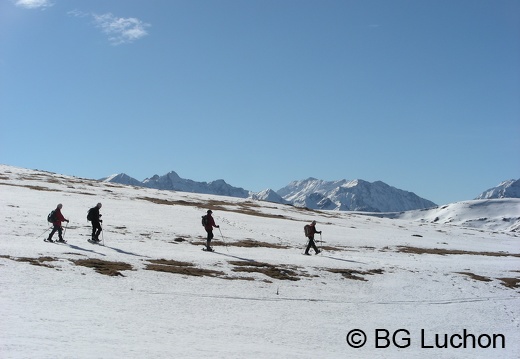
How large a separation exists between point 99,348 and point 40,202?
160 feet

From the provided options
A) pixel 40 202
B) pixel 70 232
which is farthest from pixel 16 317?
pixel 40 202

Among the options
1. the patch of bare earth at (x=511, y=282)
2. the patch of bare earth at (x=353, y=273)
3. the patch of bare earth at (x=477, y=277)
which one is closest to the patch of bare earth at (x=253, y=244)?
the patch of bare earth at (x=353, y=273)

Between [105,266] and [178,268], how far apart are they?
389 centimetres

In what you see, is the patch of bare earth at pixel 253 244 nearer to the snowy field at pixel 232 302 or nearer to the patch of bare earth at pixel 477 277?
the snowy field at pixel 232 302

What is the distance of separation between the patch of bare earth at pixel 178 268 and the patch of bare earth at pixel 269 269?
204cm

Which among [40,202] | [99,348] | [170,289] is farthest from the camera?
[40,202]

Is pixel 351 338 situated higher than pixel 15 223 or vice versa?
pixel 15 223

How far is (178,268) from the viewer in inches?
1061

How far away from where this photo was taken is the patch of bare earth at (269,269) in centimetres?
2825

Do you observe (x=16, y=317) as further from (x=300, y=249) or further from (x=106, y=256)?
(x=300, y=249)

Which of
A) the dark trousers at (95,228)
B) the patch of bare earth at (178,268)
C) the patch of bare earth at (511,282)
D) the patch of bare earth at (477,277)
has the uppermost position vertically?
the dark trousers at (95,228)

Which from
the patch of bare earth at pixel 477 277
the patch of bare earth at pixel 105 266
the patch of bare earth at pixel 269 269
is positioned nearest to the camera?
the patch of bare earth at pixel 105 266

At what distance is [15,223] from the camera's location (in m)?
38.0

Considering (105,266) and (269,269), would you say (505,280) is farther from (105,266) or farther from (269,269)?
(105,266)
